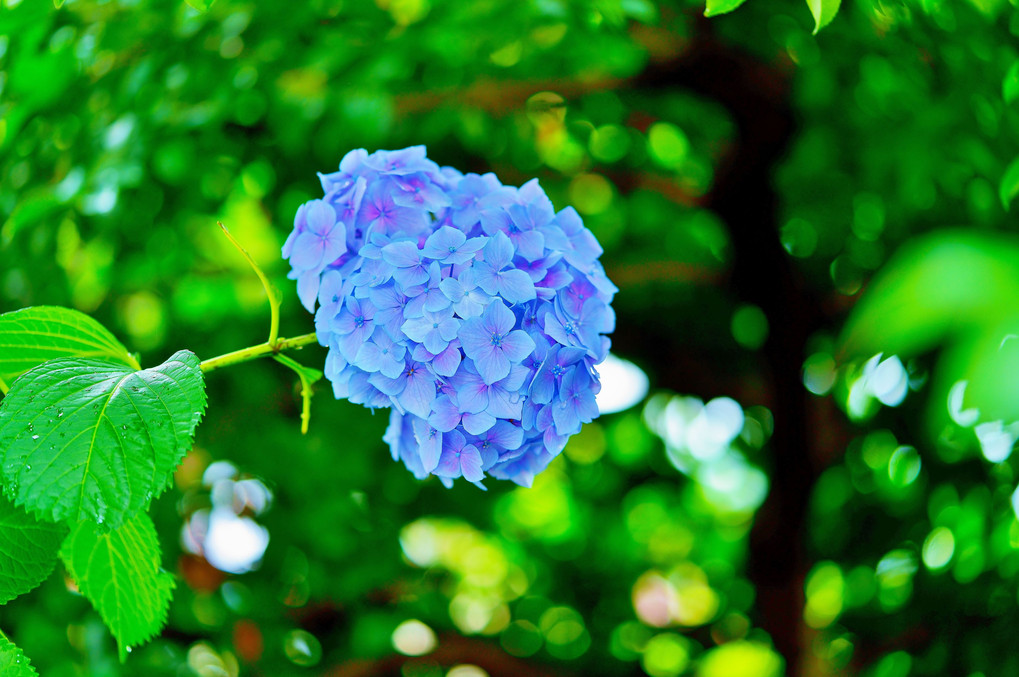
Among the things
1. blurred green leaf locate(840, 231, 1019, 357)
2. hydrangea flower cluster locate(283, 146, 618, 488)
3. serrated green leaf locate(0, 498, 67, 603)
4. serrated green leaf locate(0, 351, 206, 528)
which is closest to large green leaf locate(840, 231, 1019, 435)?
blurred green leaf locate(840, 231, 1019, 357)

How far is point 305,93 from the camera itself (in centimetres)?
193

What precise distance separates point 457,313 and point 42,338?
1.73 ft

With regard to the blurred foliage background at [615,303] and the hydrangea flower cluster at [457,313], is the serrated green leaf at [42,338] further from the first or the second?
the blurred foliage background at [615,303]

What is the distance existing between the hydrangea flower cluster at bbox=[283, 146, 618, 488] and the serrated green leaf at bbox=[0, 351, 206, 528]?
202mm

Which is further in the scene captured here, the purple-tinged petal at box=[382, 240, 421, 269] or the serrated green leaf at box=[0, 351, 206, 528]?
the purple-tinged petal at box=[382, 240, 421, 269]

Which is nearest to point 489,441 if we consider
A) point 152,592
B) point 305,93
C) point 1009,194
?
point 152,592

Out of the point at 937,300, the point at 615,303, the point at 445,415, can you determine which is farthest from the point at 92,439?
the point at 615,303

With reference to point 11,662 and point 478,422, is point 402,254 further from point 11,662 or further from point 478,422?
point 11,662

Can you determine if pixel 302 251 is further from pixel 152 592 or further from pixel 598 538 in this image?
pixel 598 538

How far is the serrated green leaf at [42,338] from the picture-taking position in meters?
0.97

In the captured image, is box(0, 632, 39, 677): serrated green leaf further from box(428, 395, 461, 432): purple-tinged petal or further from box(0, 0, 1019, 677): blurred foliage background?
box(0, 0, 1019, 677): blurred foliage background

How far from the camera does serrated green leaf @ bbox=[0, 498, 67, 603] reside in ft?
2.94

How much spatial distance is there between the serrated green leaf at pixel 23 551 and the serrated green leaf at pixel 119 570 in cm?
11

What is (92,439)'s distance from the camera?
85cm
